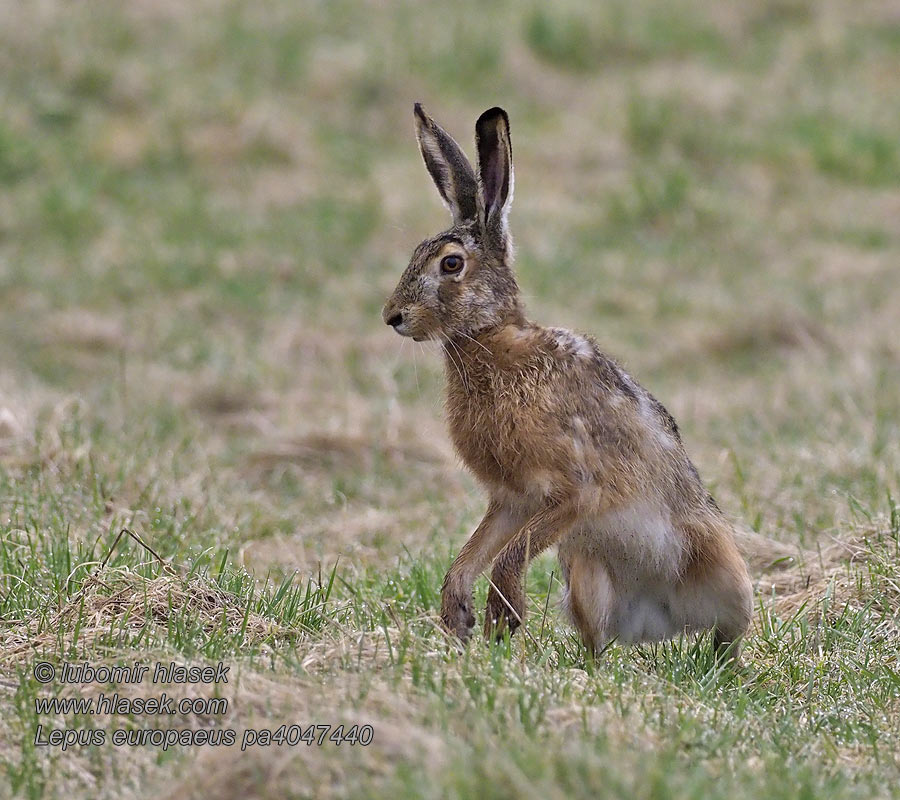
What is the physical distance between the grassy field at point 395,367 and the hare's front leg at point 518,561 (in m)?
0.16

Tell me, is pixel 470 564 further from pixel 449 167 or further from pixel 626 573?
pixel 449 167

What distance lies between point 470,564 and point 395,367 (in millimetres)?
5268

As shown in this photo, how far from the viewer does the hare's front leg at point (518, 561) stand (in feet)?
14.1

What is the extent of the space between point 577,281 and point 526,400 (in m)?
7.33

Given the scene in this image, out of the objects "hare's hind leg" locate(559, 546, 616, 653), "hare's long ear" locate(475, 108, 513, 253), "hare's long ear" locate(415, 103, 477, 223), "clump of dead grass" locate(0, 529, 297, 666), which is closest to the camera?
"clump of dead grass" locate(0, 529, 297, 666)

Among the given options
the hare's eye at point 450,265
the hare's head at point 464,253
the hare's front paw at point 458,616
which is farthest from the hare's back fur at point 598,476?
the hare's front paw at point 458,616

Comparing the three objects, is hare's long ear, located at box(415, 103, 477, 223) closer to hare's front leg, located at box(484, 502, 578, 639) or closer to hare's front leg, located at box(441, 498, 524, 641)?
hare's front leg, located at box(441, 498, 524, 641)

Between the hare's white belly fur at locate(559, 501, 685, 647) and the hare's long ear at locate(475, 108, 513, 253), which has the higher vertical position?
the hare's long ear at locate(475, 108, 513, 253)

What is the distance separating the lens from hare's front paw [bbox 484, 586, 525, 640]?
4.34 metres

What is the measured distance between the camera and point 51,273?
11258 mm

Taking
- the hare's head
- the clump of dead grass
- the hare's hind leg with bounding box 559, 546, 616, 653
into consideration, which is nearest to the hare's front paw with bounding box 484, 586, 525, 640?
the hare's hind leg with bounding box 559, 546, 616, 653

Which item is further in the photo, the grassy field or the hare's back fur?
the hare's back fur

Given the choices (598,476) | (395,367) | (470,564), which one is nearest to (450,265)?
(598,476)

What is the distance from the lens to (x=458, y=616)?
4391 mm
